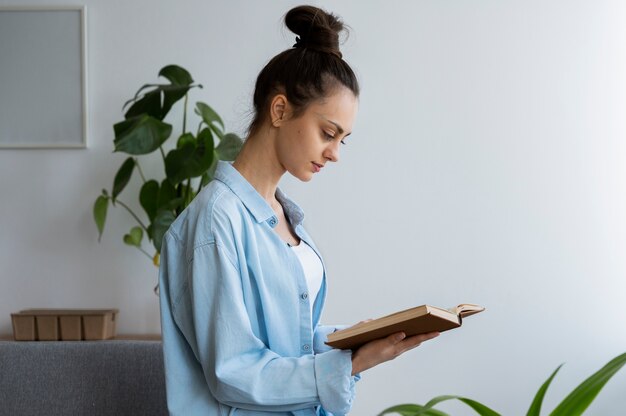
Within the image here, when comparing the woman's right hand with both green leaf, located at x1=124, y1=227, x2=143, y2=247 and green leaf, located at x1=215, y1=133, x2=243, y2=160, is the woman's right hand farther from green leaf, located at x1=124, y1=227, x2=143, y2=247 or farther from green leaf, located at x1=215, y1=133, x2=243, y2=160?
green leaf, located at x1=124, y1=227, x2=143, y2=247

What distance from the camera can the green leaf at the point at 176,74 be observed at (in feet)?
10.3

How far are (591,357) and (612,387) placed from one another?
134mm

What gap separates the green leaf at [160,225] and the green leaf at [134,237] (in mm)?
228

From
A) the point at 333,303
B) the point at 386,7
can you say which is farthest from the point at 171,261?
the point at 386,7

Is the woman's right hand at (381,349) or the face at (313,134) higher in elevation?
the face at (313,134)

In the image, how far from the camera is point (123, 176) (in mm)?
3197

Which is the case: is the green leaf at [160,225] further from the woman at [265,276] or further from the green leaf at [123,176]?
the woman at [265,276]

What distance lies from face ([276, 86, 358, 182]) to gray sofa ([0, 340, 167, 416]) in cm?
51

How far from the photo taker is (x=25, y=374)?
1676mm

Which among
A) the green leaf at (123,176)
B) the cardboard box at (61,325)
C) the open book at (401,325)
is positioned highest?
the green leaf at (123,176)

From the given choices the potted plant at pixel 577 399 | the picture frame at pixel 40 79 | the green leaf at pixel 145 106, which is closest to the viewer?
the potted plant at pixel 577 399

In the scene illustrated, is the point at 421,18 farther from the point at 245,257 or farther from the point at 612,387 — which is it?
the point at 245,257

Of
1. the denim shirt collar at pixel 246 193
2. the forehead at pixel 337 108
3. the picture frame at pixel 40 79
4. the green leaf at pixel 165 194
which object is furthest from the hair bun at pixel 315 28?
the picture frame at pixel 40 79

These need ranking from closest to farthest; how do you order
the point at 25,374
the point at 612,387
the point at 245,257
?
the point at 245,257
the point at 25,374
the point at 612,387
